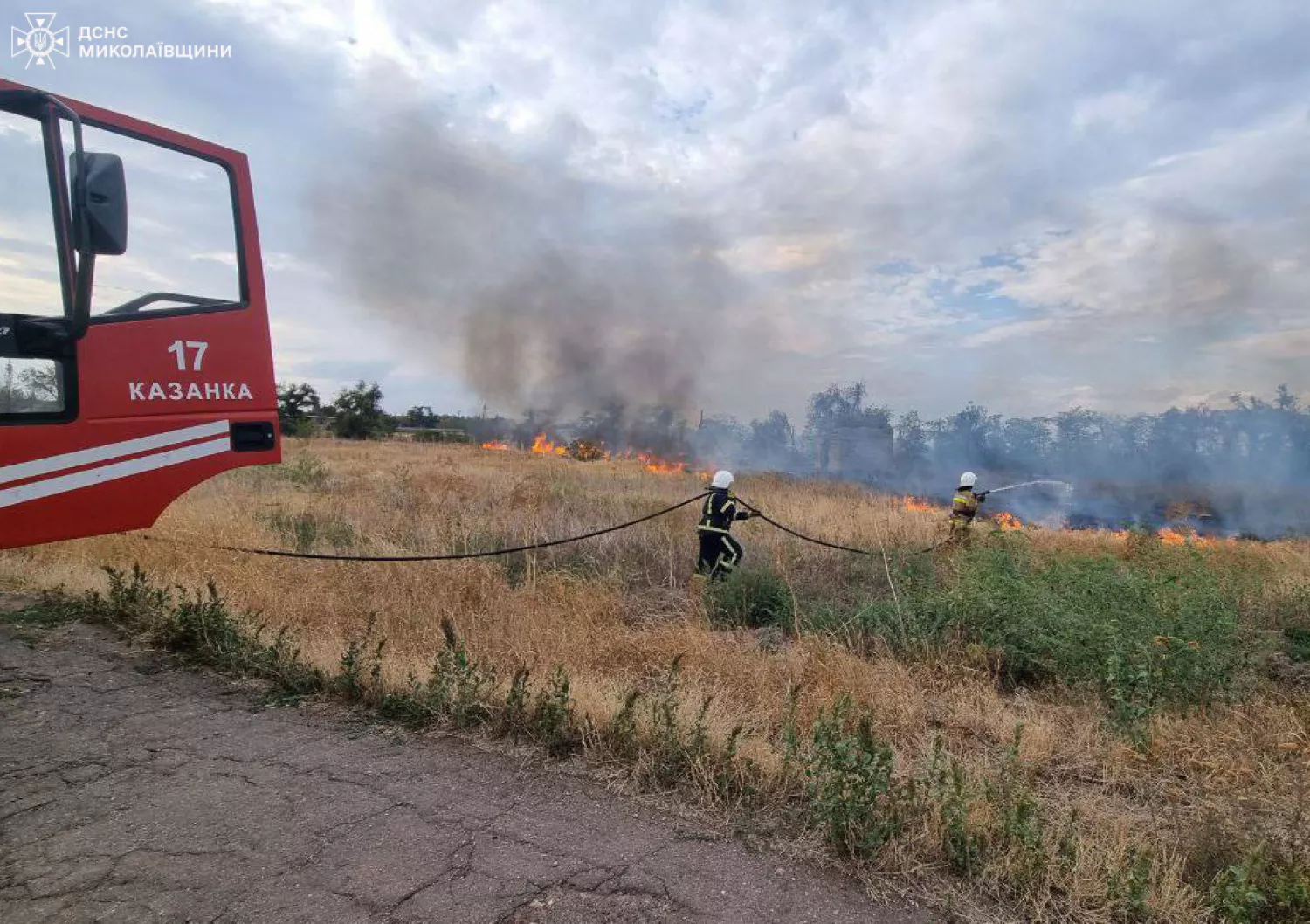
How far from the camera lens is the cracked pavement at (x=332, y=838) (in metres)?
2.35

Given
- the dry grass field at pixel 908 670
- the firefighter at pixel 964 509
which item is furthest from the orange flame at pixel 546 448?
the firefighter at pixel 964 509

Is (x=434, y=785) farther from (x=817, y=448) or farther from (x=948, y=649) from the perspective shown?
(x=817, y=448)

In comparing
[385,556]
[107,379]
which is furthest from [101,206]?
[385,556]

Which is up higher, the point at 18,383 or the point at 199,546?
the point at 18,383

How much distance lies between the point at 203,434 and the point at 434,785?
2.12m

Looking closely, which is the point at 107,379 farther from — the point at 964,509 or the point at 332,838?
the point at 964,509

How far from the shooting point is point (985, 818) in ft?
8.95

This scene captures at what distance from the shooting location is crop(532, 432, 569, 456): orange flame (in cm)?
2757

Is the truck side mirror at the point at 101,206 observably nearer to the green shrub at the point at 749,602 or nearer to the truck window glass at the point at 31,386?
the truck window glass at the point at 31,386

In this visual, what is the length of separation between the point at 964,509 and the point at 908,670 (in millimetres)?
5309

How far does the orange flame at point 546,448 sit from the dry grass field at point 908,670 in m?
17.1

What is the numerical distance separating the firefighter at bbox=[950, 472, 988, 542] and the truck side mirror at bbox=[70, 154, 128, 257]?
9432mm

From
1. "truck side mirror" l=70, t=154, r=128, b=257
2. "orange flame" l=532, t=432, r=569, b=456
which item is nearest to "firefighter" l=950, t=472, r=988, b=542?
"truck side mirror" l=70, t=154, r=128, b=257

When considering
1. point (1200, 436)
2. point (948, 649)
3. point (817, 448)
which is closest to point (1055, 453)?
point (1200, 436)
